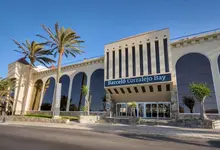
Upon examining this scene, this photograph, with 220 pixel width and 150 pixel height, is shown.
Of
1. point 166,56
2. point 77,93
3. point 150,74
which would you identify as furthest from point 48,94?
point 166,56

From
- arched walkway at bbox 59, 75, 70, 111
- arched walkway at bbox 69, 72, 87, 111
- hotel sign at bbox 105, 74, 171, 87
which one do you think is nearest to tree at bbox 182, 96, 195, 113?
hotel sign at bbox 105, 74, 171, 87

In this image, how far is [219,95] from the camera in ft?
65.4

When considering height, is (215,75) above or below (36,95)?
above

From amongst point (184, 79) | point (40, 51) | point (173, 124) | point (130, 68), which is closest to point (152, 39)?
point (130, 68)

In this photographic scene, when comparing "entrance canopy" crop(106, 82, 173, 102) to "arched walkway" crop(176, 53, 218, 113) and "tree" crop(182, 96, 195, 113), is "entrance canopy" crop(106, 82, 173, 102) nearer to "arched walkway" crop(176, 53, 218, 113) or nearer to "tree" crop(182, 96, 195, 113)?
"arched walkway" crop(176, 53, 218, 113)

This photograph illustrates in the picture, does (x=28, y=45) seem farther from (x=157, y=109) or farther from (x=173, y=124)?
(x=173, y=124)

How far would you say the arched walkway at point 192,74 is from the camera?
21.0 m

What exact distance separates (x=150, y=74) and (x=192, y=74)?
19.5 feet

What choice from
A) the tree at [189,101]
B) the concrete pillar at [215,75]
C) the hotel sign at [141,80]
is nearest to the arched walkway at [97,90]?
the hotel sign at [141,80]

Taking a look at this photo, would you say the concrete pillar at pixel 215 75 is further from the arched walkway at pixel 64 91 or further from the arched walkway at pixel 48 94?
the arched walkway at pixel 48 94

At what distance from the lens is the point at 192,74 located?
73.3ft

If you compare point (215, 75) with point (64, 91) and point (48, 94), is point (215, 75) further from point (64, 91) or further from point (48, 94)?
point (48, 94)

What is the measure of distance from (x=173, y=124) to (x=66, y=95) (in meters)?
22.8

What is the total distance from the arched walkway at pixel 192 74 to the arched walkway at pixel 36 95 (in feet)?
108
